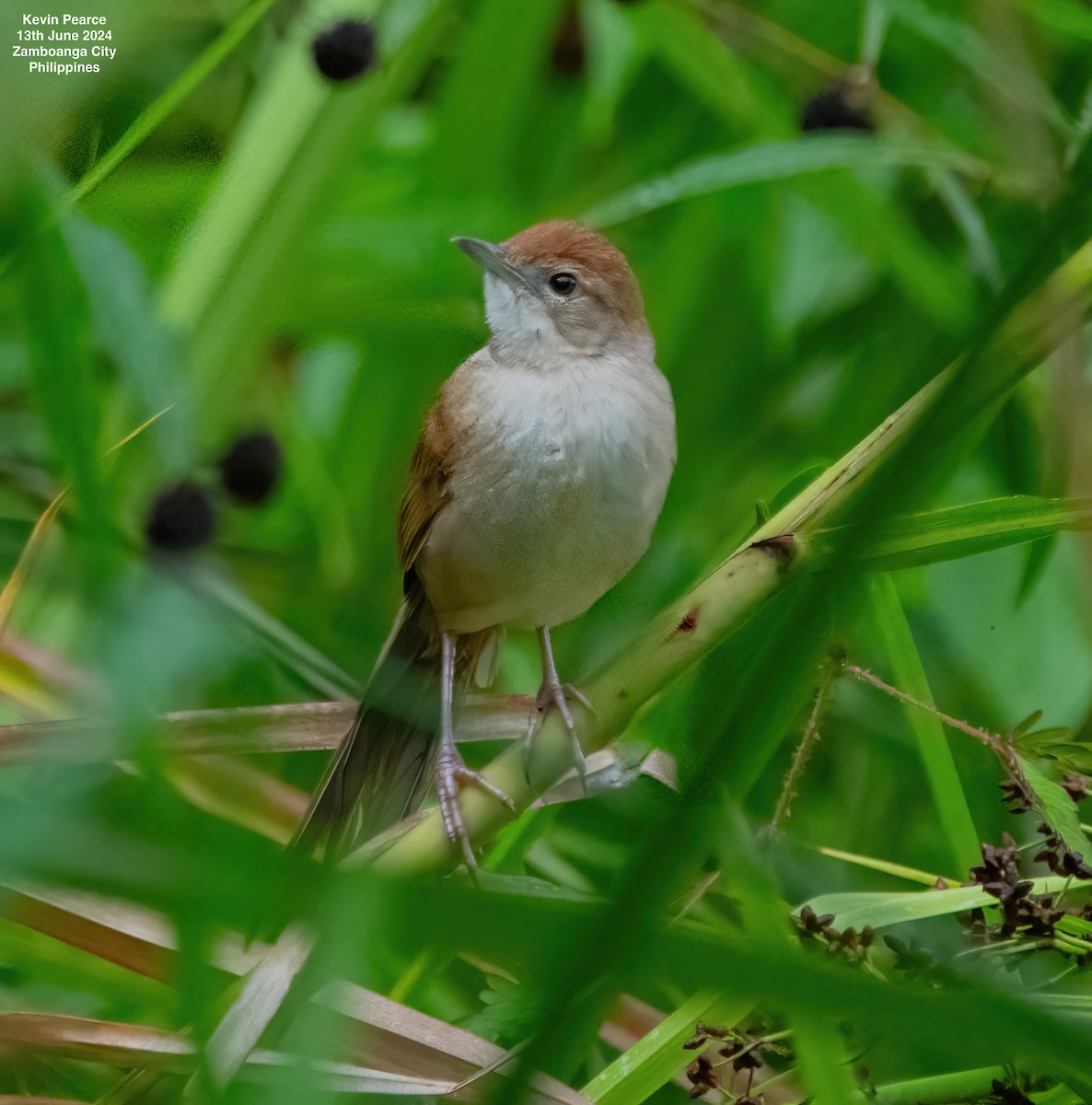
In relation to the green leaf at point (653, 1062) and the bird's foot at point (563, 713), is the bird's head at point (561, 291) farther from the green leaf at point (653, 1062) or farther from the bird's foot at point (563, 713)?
the green leaf at point (653, 1062)

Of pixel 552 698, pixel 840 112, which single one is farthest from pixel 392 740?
pixel 840 112

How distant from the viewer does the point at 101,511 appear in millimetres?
1021

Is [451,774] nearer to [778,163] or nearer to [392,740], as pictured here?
[392,740]

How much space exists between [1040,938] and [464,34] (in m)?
1.59

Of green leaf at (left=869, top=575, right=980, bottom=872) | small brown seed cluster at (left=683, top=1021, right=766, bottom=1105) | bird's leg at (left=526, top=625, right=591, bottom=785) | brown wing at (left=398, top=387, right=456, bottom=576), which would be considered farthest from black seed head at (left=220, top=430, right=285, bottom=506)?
small brown seed cluster at (left=683, top=1021, right=766, bottom=1105)

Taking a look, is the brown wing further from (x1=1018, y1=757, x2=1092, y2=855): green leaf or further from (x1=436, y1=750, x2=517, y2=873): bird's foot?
(x1=1018, y1=757, x2=1092, y2=855): green leaf

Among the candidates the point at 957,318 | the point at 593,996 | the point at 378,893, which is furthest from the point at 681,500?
the point at 378,893

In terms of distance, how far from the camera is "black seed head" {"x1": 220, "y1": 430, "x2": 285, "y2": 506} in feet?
5.99

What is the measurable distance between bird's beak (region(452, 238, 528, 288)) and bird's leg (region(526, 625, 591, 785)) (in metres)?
0.49

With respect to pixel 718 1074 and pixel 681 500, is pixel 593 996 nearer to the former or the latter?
pixel 718 1074

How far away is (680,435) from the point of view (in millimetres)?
1927

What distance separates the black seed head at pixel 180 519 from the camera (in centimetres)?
167

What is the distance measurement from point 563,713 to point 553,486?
331mm

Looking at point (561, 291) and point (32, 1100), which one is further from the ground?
point (561, 291)
